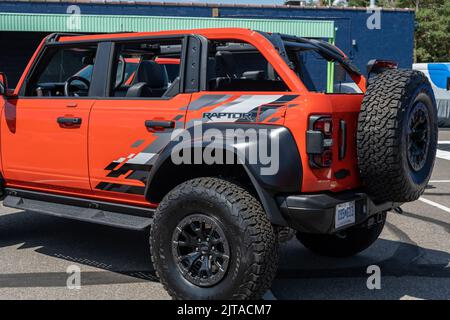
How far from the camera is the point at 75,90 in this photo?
16.9 ft

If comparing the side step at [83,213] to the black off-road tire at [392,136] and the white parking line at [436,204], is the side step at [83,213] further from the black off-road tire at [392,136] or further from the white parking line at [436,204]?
the white parking line at [436,204]

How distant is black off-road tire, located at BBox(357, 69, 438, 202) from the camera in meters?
3.49

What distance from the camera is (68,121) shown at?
4.41 m

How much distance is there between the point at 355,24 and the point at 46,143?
21062 mm

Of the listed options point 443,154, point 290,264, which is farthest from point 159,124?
point 443,154

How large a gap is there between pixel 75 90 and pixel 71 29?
53.6 feet

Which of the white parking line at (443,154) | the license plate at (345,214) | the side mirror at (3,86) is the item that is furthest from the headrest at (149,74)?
the white parking line at (443,154)

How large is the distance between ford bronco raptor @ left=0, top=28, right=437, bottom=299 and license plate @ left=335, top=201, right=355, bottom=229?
0.04ft

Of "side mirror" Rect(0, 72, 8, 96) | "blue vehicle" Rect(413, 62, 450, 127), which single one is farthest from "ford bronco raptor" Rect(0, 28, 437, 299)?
"blue vehicle" Rect(413, 62, 450, 127)

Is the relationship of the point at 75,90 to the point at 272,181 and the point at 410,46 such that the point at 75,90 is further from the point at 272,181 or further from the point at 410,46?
the point at 410,46

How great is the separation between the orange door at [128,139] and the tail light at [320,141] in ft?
3.20

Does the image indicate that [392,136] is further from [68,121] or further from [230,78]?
[68,121]

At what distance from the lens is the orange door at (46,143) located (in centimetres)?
441
